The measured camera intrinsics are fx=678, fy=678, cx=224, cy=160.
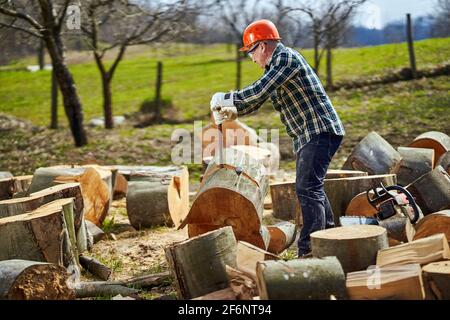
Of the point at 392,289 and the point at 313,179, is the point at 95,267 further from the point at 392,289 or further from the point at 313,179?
the point at 392,289

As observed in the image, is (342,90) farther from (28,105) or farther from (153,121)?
(28,105)

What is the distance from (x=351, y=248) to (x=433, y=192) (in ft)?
6.97

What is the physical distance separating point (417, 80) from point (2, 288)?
15365mm

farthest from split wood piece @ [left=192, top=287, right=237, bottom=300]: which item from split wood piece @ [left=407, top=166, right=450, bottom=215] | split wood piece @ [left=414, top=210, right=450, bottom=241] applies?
split wood piece @ [left=407, top=166, right=450, bottom=215]

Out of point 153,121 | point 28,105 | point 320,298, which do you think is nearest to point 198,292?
point 320,298

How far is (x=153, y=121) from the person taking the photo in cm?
1900

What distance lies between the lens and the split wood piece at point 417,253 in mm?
4426

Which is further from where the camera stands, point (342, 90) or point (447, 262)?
point (342, 90)

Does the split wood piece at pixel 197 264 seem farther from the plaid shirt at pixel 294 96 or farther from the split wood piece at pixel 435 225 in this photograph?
the split wood piece at pixel 435 225

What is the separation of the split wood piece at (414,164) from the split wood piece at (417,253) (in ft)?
10.7

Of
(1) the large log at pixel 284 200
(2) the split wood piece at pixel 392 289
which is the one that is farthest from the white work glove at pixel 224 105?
(1) the large log at pixel 284 200

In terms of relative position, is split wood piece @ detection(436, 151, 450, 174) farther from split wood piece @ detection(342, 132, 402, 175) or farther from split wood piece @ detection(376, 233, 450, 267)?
split wood piece @ detection(376, 233, 450, 267)

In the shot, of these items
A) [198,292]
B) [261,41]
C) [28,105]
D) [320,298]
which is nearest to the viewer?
[320,298]

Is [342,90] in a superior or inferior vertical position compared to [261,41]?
inferior
